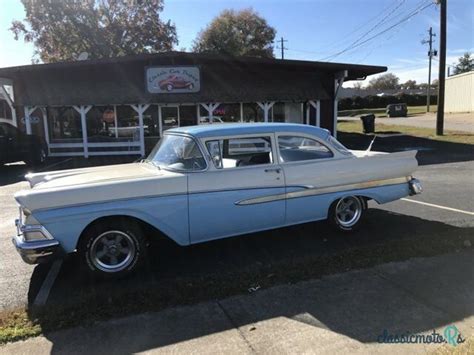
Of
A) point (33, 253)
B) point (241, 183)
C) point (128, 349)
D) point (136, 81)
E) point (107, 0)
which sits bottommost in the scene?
point (128, 349)

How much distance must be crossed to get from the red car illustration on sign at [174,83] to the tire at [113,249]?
14606 mm

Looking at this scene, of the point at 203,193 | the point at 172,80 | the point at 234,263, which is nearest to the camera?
the point at 203,193

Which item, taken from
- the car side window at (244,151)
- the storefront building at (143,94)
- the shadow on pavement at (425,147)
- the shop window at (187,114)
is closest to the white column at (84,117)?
the storefront building at (143,94)

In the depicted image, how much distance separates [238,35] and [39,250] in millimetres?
51539

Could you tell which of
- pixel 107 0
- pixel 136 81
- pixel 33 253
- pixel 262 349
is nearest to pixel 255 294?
pixel 262 349

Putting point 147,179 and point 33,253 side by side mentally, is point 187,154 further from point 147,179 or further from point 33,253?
point 33,253

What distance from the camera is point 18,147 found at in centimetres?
1489

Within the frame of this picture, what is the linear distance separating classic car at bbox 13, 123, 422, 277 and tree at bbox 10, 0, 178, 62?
3491cm

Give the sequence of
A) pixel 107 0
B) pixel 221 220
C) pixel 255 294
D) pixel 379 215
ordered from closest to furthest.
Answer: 1. pixel 255 294
2. pixel 221 220
3. pixel 379 215
4. pixel 107 0

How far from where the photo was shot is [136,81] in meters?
18.8

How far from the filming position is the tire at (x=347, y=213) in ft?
19.6

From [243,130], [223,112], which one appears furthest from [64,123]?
[243,130]

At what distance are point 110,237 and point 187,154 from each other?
1.30m

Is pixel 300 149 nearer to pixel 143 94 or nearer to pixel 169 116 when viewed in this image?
pixel 143 94
